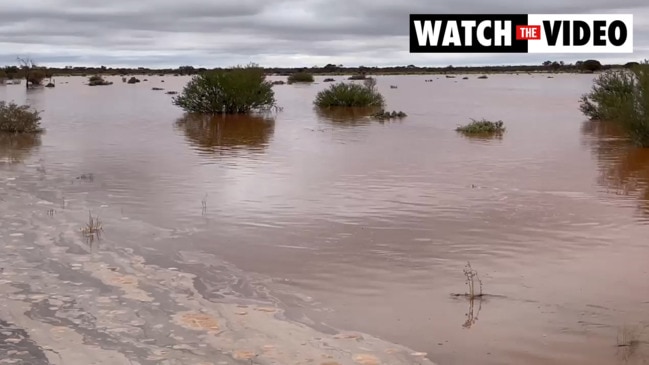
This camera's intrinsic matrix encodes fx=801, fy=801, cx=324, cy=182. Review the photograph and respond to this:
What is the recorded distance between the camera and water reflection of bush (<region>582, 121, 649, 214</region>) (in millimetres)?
13469

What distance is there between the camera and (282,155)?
18.6 metres

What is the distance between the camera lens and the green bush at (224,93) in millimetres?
33781

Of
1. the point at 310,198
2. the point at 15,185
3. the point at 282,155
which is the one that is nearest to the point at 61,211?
the point at 15,185

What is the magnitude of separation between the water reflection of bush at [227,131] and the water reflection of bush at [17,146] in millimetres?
4093

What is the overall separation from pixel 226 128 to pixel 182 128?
58.7 inches

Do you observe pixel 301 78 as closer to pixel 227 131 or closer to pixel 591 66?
pixel 591 66

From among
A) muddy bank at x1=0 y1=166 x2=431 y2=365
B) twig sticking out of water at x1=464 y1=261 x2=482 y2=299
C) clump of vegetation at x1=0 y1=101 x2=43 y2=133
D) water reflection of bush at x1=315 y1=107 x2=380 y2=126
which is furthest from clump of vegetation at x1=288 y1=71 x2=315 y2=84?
twig sticking out of water at x1=464 y1=261 x2=482 y2=299

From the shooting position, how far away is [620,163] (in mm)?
17125

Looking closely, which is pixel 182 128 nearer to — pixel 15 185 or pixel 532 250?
pixel 15 185

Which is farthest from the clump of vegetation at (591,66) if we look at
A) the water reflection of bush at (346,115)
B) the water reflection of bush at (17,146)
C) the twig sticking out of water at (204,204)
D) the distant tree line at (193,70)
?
the twig sticking out of water at (204,204)

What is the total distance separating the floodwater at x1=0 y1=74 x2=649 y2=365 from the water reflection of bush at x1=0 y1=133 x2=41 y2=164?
9.0 inches

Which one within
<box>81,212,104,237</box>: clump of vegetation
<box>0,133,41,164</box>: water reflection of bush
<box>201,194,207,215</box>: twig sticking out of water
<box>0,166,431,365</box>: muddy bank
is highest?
<box>0,133,41,164</box>: water reflection of bush

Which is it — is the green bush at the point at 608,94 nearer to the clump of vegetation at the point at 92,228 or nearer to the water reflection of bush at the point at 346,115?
the water reflection of bush at the point at 346,115

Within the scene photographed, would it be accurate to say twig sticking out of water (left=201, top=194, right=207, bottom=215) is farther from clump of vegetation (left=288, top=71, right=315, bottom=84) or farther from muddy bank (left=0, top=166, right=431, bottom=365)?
clump of vegetation (left=288, top=71, right=315, bottom=84)
